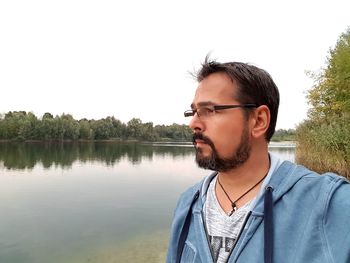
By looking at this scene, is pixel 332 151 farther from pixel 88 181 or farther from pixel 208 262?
pixel 88 181

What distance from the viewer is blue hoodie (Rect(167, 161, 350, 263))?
3.16ft

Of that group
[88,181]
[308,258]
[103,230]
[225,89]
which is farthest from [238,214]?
[88,181]

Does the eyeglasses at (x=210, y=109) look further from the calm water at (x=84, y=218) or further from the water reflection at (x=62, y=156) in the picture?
the water reflection at (x=62, y=156)

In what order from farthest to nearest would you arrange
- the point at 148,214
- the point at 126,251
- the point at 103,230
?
the point at 148,214 → the point at 103,230 → the point at 126,251

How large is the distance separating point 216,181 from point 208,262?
0.43m

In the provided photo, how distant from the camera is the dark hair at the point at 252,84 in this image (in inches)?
52.9

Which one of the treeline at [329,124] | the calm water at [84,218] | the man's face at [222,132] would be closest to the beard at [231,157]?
the man's face at [222,132]

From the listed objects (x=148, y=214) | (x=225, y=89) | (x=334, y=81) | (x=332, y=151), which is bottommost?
(x=148, y=214)

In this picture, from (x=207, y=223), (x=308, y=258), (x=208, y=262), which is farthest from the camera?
(x=207, y=223)

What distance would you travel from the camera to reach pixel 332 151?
11062mm

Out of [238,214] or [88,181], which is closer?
[238,214]

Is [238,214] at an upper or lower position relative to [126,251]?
upper

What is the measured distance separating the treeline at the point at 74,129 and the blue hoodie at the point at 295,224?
6489 centimetres

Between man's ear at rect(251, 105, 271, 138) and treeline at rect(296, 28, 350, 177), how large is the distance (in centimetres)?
1042
